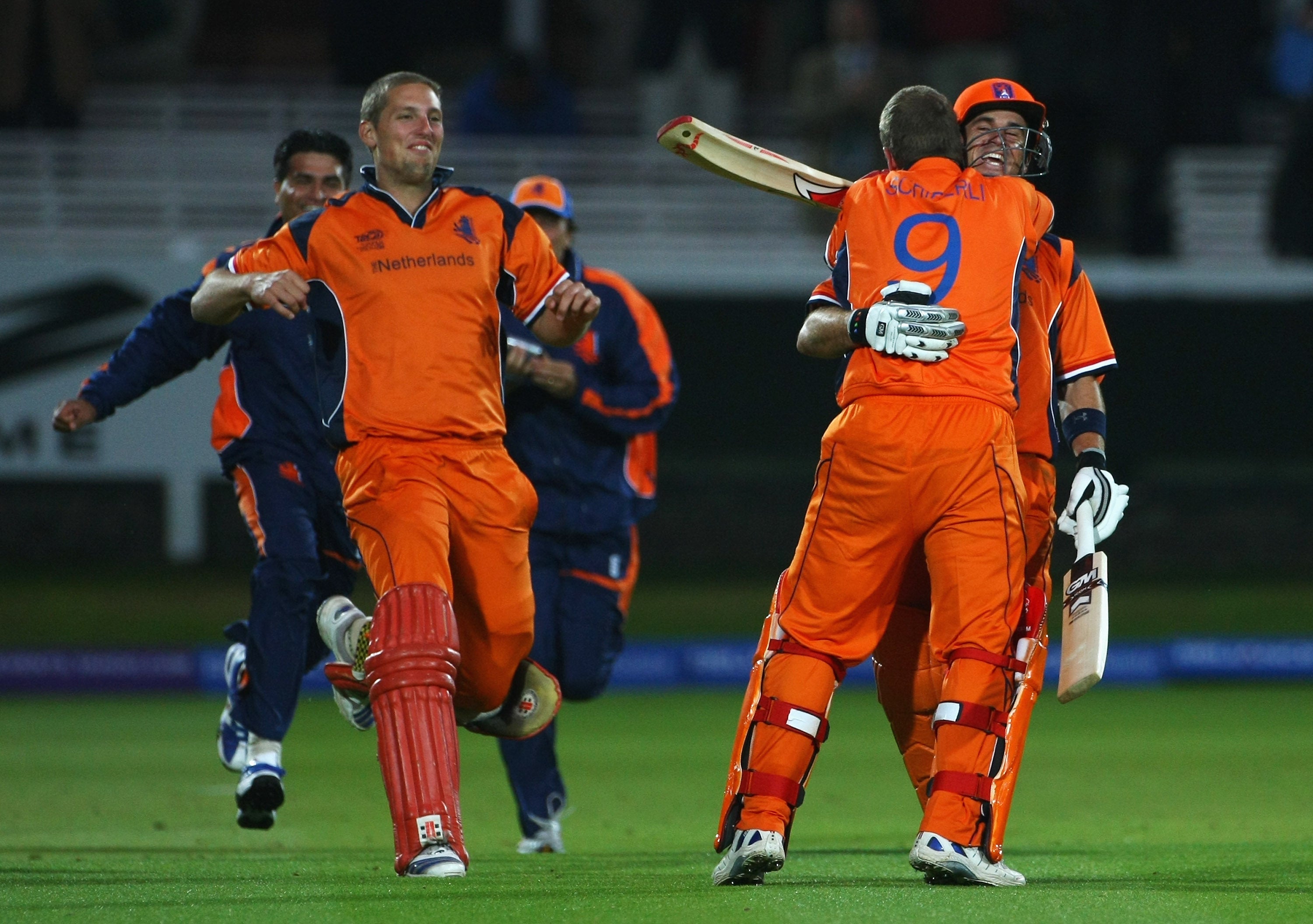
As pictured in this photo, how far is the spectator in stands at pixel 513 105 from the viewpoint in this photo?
45.5 ft

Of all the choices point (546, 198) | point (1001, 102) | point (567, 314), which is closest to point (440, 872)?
point (567, 314)

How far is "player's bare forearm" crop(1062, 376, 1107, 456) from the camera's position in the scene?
5.23 m

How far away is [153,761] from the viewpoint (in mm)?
8914

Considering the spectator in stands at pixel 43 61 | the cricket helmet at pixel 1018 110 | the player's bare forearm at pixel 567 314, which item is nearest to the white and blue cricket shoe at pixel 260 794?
the player's bare forearm at pixel 567 314

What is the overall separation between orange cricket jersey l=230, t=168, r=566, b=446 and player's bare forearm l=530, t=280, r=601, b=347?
0.03m

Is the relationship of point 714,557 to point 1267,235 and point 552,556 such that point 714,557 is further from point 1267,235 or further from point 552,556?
point 552,556

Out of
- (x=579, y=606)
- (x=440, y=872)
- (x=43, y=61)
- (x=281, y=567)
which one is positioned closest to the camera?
(x=440, y=872)

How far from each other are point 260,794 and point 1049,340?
2696mm

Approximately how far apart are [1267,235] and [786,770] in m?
10.1

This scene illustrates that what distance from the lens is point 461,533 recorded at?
4.95m

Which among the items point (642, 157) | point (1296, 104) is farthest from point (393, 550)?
point (1296, 104)

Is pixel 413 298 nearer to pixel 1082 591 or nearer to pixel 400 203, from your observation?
pixel 400 203

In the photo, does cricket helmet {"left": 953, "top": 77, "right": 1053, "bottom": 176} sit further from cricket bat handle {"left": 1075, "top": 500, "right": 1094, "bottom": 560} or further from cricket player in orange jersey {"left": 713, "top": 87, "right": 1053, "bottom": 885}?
cricket bat handle {"left": 1075, "top": 500, "right": 1094, "bottom": 560}

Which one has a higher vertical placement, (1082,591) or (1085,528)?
(1085,528)
